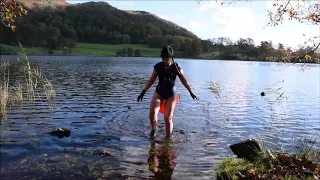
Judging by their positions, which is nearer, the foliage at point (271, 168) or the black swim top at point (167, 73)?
the foliage at point (271, 168)

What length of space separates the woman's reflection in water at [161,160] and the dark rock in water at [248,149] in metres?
1.92

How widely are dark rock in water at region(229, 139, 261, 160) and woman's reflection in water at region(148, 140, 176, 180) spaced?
1.92 m

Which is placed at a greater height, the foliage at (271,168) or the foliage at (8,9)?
the foliage at (8,9)

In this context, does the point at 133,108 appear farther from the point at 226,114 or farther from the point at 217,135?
the point at 217,135

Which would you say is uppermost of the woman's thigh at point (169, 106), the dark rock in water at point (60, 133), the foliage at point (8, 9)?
the foliage at point (8, 9)

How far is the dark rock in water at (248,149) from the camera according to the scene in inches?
321

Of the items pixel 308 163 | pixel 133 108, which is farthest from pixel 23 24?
pixel 308 163

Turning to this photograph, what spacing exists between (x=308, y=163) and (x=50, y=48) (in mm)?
177746

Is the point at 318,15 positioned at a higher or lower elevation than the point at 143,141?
higher

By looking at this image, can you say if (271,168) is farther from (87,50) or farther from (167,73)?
(87,50)

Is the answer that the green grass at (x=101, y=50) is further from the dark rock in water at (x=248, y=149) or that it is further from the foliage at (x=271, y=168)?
the foliage at (x=271, y=168)

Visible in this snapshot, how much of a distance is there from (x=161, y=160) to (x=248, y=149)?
2.47 metres

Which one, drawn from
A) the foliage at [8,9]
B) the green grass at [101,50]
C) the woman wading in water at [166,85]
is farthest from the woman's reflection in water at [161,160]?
the green grass at [101,50]

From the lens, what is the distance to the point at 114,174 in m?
7.53
